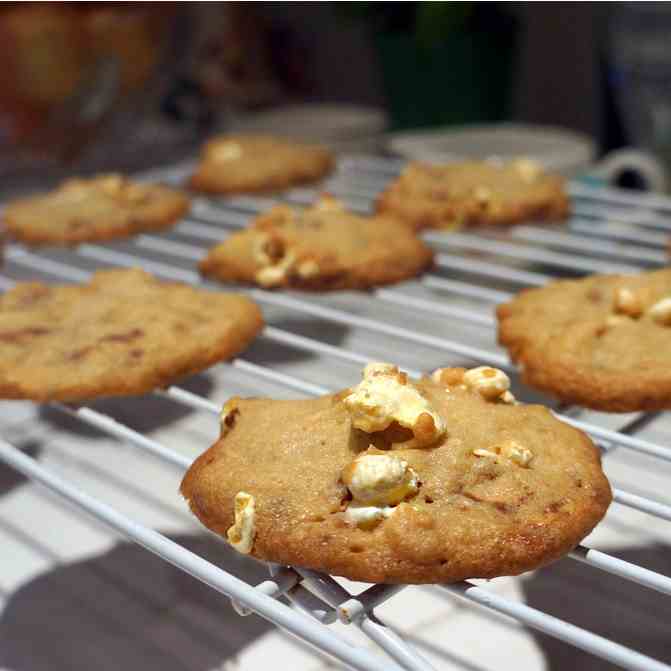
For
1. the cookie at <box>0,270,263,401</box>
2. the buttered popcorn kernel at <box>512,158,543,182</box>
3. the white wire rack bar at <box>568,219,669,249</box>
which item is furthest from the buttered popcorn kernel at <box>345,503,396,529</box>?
the buttered popcorn kernel at <box>512,158,543,182</box>

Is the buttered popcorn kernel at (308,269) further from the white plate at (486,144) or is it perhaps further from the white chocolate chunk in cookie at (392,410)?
the white plate at (486,144)

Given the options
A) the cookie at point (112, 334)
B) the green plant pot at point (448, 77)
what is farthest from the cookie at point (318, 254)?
the green plant pot at point (448, 77)

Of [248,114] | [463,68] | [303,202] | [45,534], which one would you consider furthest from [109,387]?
[248,114]

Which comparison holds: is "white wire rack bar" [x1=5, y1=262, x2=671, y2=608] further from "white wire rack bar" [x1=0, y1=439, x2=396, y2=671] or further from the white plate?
the white plate

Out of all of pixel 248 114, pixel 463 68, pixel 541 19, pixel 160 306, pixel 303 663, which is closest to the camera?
pixel 303 663

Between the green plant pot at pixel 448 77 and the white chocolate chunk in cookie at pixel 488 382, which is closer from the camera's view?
the white chocolate chunk in cookie at pixel 488 382

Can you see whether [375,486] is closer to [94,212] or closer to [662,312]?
[662,312]

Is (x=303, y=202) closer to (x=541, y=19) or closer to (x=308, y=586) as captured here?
(x=541, y=19)
